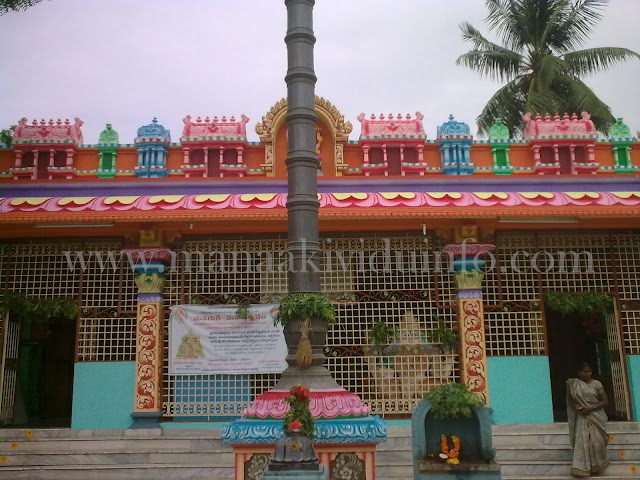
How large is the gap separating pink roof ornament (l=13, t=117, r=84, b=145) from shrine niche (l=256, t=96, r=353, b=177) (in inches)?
130

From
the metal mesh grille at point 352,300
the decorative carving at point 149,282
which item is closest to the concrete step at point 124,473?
the metal mesh grille at point 352,300

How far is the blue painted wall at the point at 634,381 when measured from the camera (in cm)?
973

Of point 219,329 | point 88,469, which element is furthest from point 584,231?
point 88,469

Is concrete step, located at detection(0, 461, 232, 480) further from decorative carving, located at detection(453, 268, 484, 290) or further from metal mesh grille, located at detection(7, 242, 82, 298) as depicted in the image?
decorative carving, located at detection(453, 268, 484, 290)

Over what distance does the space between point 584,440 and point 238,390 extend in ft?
16.3

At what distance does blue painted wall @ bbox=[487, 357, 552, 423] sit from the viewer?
31.5 ft

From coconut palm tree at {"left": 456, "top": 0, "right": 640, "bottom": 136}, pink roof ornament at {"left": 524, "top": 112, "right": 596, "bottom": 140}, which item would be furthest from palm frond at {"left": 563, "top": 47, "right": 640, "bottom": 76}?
pink roof ornament at {"left": 524, "top": 112, "right": 596, "bottom": 140}

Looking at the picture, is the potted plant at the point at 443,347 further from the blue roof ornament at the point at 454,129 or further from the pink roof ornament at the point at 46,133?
the pink roof ornament at the point at 46,133

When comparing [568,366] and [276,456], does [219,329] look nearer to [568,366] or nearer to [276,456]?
[276,456]

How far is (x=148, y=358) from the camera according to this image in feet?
31.8

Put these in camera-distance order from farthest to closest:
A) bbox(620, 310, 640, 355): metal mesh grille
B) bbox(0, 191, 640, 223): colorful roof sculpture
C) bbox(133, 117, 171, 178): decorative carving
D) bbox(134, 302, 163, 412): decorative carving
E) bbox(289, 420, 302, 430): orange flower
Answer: bbox(133, 117, 171, 178): decorative carving < bbox(620, 310, 640, 355): metal mesh grille < bbox(134, 302, 163, 412): decorative carving < bbox(0, 191, 640, 223): colorful roof sculpture < bbox(289, 420, 302, 430): orange flower

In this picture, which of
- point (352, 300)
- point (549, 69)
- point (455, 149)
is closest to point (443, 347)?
point (352, 300)

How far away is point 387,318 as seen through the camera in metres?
10.2

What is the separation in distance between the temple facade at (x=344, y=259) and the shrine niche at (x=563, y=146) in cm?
5
